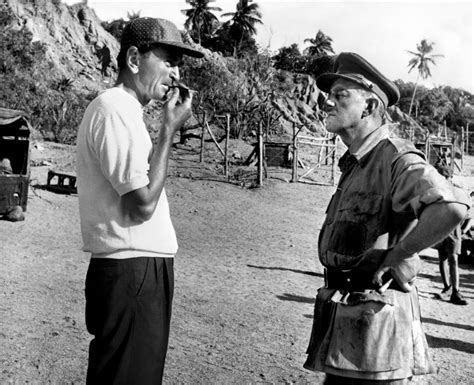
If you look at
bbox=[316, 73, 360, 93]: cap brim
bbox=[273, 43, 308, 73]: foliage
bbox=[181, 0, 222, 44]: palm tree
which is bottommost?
bbox=[316, 73, 360, 93]: cap brim

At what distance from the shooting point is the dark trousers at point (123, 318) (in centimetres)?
239

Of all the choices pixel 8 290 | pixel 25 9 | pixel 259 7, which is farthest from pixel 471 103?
pixel 8 290

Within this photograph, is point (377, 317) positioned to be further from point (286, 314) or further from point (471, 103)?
point (471, 103)

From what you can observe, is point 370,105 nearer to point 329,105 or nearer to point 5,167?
point 329,105

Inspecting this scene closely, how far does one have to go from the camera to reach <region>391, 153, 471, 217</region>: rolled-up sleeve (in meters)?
2.13

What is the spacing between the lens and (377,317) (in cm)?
241

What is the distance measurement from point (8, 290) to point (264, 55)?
3569 cm

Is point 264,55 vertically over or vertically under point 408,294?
over

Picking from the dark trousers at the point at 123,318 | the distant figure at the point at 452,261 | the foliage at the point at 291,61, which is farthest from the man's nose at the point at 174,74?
the foliage at the point at 291,61

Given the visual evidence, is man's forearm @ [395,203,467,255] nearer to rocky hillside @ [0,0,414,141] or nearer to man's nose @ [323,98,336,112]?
man's nose @ [323,98,336,112]

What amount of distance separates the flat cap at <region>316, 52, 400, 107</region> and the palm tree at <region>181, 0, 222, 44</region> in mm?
59262

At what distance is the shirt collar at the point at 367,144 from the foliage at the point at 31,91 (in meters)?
23.4

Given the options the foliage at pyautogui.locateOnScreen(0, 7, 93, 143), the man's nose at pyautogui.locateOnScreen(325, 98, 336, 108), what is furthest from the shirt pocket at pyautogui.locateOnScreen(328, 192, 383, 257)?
the foliage at pyautogui.locateOnScreen(0, 7, 93, 143)

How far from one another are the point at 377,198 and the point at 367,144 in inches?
10.9
